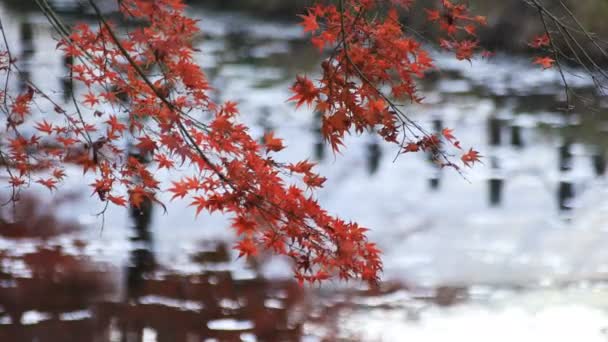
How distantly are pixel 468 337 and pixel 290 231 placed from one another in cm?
288

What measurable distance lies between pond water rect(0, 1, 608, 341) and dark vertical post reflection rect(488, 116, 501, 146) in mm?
27

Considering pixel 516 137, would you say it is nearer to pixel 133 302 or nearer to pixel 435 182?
pixel 435 182

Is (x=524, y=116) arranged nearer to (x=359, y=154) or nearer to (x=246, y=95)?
(x=359, y=154)

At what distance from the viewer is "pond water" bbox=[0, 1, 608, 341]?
5727 mm

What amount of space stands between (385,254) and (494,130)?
4.55m

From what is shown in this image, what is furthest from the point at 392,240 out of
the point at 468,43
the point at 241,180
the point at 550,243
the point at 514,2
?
the point at 514,2

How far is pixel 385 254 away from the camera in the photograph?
24.3 ft

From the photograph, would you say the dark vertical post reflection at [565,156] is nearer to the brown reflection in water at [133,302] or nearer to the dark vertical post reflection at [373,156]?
the dark vertical post reflection at [373,156]

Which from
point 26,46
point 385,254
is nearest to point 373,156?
point 385,254

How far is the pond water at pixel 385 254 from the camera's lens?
5.73m

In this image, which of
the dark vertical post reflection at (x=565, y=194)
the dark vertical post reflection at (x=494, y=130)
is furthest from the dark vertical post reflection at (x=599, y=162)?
the dark vertical post reflection at (x=494, y=130)

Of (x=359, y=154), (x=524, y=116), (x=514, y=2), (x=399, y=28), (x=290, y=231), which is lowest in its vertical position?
(x=290, y=231)

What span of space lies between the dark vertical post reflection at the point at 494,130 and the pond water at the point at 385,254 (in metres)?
0.03

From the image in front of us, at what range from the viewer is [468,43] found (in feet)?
12.0
